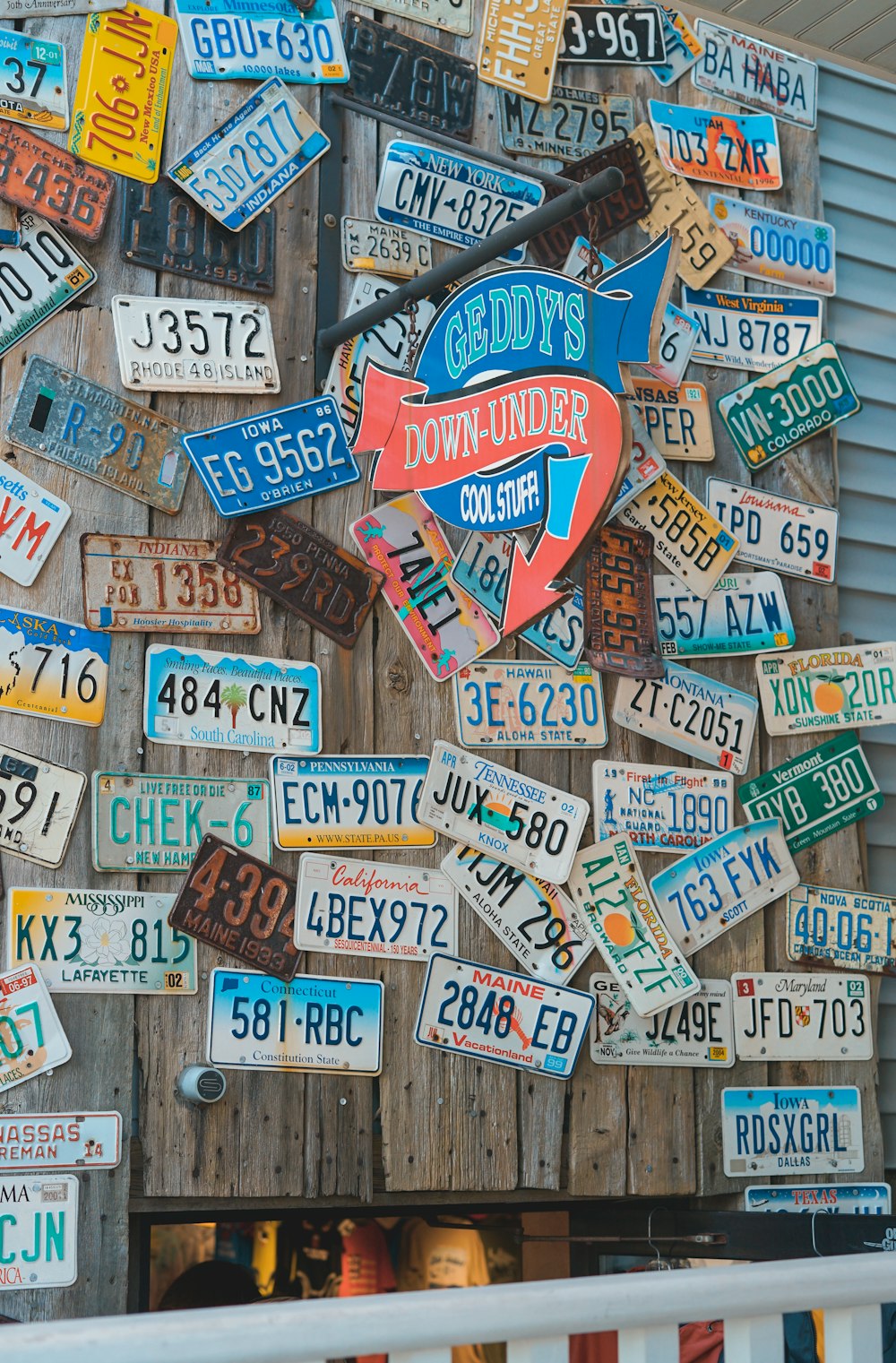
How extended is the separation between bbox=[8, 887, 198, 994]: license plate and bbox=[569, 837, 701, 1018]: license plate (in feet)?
3.58

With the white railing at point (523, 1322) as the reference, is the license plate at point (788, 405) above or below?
above

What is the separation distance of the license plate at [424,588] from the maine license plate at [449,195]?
→ 2.55ft

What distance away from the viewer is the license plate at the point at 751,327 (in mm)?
4074

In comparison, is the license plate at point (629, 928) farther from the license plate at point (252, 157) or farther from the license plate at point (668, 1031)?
the license plate at point (252, 157)

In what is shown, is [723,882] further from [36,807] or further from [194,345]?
[194,345]

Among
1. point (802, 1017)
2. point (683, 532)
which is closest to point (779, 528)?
point (683, 532)

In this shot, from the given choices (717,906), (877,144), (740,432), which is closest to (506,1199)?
(717,906)

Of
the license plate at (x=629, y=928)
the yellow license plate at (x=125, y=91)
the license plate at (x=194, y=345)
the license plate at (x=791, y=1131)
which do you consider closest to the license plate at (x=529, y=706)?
the license plate at (x=629, y=928)

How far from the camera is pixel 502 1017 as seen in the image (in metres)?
3.47

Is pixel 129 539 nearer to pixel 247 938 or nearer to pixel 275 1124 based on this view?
pixel 247 938

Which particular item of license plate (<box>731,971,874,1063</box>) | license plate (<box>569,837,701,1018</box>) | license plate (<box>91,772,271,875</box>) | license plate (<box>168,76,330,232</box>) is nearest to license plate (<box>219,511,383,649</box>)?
license plate (<box>91,772,271,875</box>)

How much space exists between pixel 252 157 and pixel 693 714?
1.93m

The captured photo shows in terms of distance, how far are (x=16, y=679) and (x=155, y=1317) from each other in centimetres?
214

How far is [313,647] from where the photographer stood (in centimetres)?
345
